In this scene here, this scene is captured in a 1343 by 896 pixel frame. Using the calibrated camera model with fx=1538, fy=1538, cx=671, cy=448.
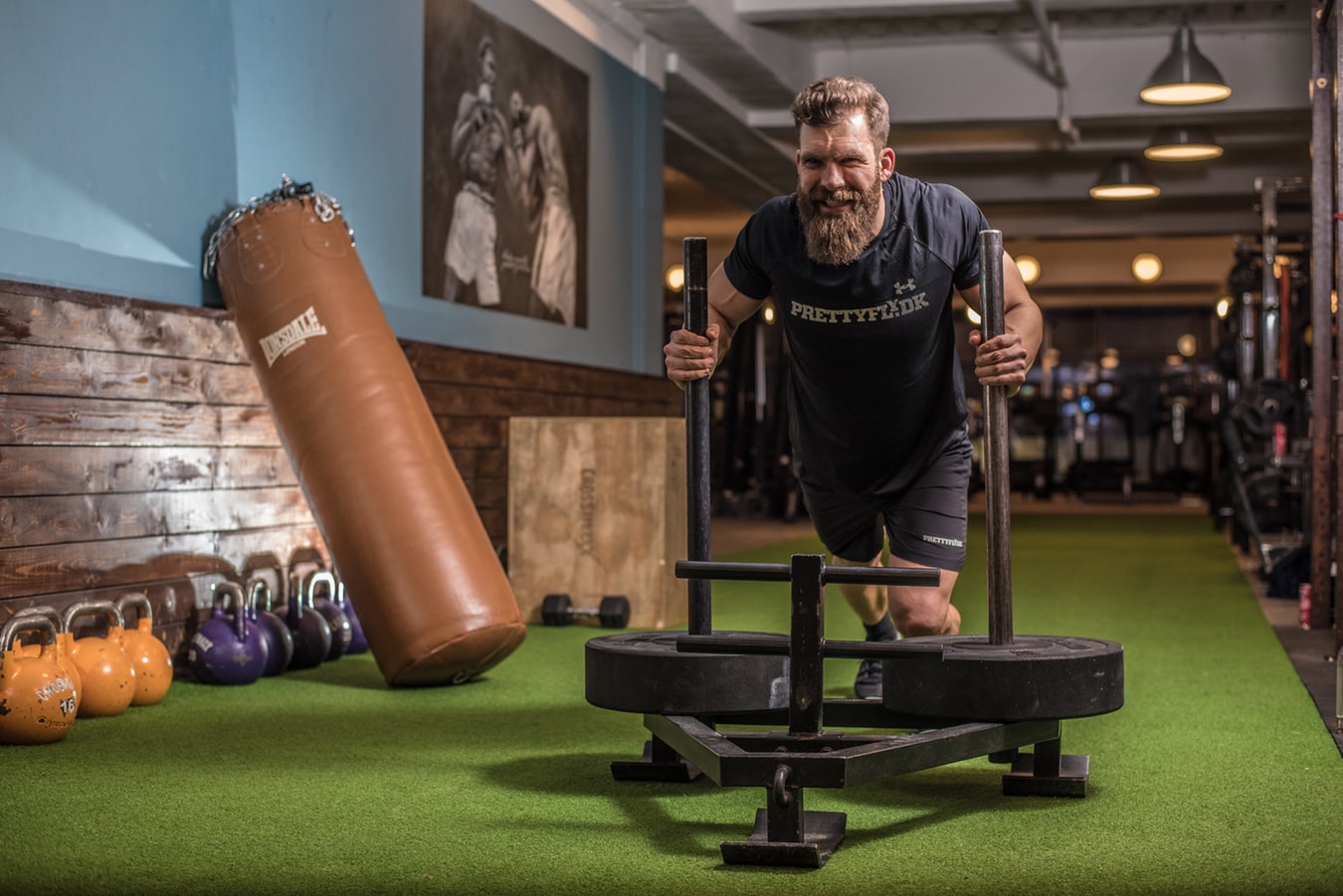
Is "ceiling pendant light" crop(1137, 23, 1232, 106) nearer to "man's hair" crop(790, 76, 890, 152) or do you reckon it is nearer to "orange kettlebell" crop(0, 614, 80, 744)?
"man's hair" crop(790, 76, 890, 152)

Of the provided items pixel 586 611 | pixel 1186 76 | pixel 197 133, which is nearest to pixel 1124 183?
pixel 1186 76

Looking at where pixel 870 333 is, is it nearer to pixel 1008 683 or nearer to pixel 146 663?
pixel 1008 683

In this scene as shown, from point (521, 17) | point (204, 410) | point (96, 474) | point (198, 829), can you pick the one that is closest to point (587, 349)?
point (521, 17)

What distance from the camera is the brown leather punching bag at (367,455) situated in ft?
14.2

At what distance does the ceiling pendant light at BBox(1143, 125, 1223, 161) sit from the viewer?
35.9 feet

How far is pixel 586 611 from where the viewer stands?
238 inches

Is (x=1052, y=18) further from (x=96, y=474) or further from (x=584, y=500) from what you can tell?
(x=96, y=474)

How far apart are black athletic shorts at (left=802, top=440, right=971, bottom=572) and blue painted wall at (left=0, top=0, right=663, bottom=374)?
94.1 inches

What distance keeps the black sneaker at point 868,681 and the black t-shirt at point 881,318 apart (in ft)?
2.65

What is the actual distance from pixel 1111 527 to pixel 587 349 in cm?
624

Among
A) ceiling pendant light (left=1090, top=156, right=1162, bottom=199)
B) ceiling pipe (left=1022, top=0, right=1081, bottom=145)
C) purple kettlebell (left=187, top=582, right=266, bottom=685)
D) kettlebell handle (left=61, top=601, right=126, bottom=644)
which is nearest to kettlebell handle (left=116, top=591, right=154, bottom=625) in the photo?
kettlebell handle (left=61, top=601, right=126, bottom=644)

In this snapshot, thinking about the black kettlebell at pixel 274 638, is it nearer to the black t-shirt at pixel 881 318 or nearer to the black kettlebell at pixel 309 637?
the black kettlebell at pixel 309 637

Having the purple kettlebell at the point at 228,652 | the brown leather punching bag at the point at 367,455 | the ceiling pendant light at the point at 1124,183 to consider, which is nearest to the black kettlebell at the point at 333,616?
the purple kettlebell at the point at 228,652

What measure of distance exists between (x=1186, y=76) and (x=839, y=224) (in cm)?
662
